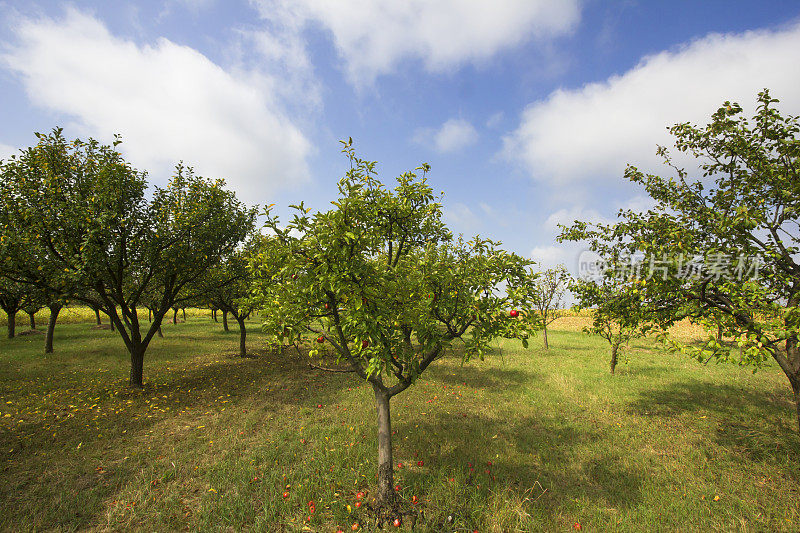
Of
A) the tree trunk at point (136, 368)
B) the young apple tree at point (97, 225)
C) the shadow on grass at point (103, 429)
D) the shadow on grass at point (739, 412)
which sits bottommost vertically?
the shadow on grass at point (739, 412)

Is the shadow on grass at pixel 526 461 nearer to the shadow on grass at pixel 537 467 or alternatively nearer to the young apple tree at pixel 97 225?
the shadow on grass at pixel 537 467

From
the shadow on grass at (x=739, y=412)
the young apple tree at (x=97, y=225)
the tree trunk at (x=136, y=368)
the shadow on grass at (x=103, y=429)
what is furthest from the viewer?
the tree trunk at (x=136, y=368)

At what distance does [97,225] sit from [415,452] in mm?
13000

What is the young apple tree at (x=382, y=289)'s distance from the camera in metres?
5.46

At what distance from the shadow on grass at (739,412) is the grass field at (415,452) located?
0.24 feet

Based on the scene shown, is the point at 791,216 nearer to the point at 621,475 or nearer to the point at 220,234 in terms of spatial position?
the point at 621,475

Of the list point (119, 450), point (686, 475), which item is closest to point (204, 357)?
point (119, 450)

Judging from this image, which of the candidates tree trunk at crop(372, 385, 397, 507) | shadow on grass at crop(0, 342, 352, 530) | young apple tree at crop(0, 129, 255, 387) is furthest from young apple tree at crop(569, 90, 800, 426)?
young apple tree at crop(0, 129, 255, 387)

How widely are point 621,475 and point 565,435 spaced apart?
2133 mm

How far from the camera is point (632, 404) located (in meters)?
12.4

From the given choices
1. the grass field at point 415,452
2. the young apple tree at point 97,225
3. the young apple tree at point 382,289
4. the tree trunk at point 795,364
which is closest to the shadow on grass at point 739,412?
the grass field at point 415,452

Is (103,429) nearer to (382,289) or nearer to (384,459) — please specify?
(384,459)

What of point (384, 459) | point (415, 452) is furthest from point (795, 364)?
point (384, 459)

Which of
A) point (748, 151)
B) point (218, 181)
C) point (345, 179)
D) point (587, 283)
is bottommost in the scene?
point (587, 283)
